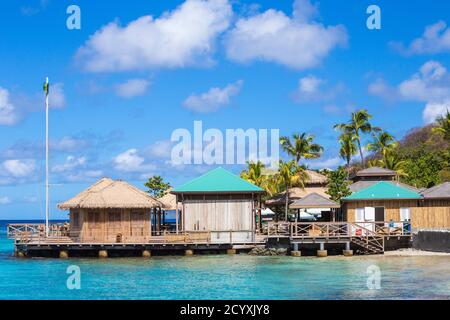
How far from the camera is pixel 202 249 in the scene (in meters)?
39.9

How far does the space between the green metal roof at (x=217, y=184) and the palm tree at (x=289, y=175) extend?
9.90m

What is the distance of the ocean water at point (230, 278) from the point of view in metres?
25.0

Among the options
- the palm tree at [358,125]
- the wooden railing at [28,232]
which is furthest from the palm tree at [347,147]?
the wooden railing at [28,232]

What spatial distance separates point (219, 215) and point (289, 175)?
12.1 m

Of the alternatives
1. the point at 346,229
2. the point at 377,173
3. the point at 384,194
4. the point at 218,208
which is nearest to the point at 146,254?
the point at 218,208

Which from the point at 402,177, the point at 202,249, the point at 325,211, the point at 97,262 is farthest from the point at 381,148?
the point at 97,262

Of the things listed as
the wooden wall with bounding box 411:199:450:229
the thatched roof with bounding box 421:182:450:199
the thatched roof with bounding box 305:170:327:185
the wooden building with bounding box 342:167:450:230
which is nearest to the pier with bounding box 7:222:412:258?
the wooden building with bounding box 342:167:450:230

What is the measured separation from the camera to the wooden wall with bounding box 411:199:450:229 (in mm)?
42100

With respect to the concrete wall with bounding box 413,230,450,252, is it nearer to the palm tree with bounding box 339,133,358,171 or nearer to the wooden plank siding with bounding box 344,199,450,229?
the wooden plank siding with bounding box 344,199,450,229

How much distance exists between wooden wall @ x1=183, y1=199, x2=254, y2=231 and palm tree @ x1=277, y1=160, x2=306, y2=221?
1046cm

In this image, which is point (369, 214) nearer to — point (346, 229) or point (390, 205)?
point (390, 205)

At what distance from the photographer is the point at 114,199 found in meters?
39.8

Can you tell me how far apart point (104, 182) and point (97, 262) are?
819 cm

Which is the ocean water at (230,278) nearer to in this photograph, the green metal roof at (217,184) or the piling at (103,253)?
the piling at (103,253)
